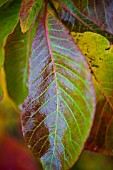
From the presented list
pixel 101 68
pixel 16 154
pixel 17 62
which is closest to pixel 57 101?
pixel 101 68

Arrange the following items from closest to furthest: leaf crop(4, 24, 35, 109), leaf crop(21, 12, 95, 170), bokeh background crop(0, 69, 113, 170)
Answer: leaf crop(21, 12, 95, 170)
leaf crop(4, 24, 35, 109)
bokeh background crop(0, 69, 113, 170)

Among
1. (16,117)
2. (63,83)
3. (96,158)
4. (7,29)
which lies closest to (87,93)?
(63,83)

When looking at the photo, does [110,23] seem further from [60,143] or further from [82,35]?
[60,143]

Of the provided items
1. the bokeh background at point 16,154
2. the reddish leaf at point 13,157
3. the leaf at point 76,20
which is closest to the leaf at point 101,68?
the leaf at point 76,20

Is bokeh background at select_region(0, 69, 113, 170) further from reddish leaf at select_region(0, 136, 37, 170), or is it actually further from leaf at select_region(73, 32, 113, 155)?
leaf at select_region(73, 32, 113, 155)

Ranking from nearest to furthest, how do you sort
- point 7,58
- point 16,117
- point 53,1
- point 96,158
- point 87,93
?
point 87,93
point 53,1
point 7,58
point 96,158
point 16,117

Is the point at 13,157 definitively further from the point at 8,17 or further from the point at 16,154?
the point at 8,17

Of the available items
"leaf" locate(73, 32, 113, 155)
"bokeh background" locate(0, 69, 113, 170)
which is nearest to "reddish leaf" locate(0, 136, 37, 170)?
"bokeh background" locate(0, 69, 113, 170)

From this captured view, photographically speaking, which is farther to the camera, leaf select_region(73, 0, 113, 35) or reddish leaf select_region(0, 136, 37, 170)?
reddish leaf select_region(0, 136, 37, 170)
